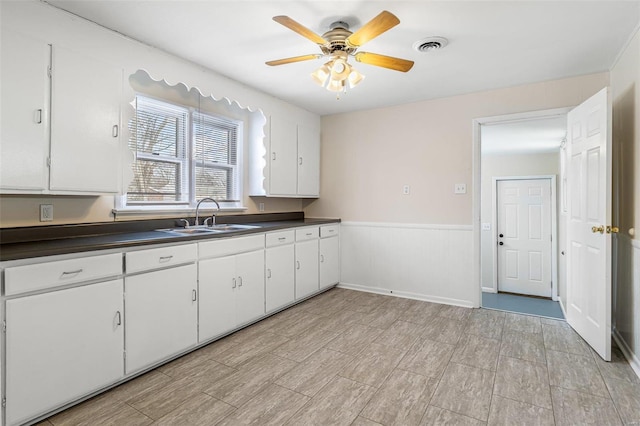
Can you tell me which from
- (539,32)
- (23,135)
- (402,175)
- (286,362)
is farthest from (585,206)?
(23,135)

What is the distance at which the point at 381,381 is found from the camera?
2.17 m

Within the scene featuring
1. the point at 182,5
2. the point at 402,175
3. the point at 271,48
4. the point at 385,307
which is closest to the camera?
the point at 182,5

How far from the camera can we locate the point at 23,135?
1885 millimetres

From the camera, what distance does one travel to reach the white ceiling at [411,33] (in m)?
2.11

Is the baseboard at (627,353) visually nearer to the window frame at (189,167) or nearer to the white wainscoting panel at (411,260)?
the white wainscoting panel at (411,260)

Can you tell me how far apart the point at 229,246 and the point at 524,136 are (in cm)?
438

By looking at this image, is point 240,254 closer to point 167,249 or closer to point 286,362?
point 167,249

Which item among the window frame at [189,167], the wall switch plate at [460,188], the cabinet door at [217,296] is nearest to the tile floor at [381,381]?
the cabinet door at [217,296]

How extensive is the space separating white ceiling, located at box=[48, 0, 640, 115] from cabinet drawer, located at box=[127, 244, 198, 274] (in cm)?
159

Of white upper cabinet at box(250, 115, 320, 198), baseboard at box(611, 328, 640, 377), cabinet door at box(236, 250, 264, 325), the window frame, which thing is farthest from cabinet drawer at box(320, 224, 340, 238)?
baseboard at box(611, 328, 640, 377)

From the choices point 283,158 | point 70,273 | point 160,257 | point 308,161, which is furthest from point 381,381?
point 308,161

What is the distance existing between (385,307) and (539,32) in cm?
285

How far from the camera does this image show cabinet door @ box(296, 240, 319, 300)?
3.73 metres

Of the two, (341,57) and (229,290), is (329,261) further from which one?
(341,57)
